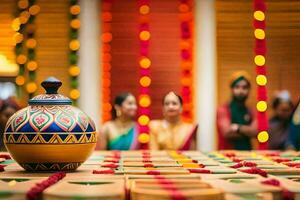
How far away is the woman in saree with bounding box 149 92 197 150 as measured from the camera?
4570 millimetres

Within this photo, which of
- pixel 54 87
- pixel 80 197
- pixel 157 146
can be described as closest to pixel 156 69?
pixel 157 146

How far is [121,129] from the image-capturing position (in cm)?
486

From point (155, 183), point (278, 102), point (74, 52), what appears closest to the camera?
point (155, 183)

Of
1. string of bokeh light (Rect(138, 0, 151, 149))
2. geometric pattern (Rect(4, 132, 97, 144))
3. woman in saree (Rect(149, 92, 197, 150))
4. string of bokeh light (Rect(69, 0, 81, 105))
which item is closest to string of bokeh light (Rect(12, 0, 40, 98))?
string of bokeh light (Rect(69, 0, 81, 105))

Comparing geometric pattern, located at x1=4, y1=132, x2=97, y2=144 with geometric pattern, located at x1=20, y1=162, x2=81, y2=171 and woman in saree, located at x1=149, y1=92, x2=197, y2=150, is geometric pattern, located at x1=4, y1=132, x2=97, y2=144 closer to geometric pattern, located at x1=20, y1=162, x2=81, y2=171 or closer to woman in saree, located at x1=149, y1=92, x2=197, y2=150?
geometric pattern, located at x1=20, y1=162, x2=81, y2=171

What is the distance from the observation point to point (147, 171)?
1.88 metres

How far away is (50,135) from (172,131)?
2719 mm

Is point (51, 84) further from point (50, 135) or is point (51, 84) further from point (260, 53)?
point (260, 53)

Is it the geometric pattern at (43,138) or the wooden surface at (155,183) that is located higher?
the geometric pattern at (43,138)

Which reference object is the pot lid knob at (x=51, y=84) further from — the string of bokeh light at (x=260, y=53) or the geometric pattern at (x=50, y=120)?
the string of bokeh light at (x=260, y=53)

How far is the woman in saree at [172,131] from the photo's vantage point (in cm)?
457

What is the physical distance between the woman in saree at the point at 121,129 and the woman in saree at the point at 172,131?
0.20 m

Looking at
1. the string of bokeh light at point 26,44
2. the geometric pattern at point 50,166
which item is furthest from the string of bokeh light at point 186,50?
the geometric pattern at point 50,166

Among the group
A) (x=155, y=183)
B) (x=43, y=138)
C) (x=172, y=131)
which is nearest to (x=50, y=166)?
(x=43, y=138)
